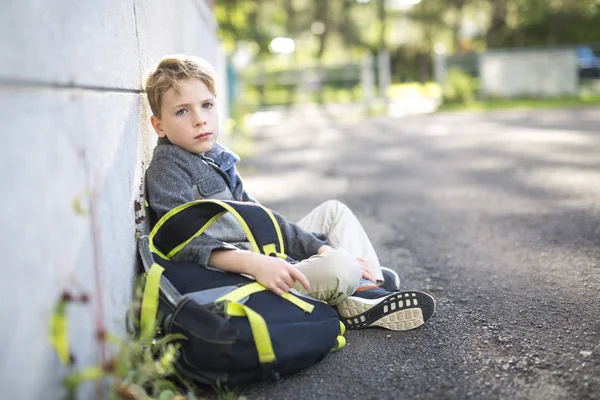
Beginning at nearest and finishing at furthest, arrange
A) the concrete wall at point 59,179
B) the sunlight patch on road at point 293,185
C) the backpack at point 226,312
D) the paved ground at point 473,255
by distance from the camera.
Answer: the concrete wall at point 59,179 < the backpack at point 226,312 < the paved ground at point 473,255 < the sunlight patch on road at point 293,185

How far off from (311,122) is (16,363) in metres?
16.7

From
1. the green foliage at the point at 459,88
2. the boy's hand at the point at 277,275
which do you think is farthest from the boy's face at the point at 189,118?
the green foliage at the point at 459,88

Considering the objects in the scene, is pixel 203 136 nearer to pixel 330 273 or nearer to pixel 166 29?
pixel 330 273

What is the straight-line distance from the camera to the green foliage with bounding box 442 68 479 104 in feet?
69.0

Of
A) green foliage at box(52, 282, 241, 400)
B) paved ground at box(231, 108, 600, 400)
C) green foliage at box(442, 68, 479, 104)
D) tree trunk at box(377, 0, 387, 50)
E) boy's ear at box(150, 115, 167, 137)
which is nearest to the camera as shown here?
green foliage at box(52, 282, 241, 400)

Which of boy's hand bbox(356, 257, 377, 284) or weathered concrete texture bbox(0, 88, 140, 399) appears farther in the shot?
boy's hand bbox(356, 257, 377, 284)

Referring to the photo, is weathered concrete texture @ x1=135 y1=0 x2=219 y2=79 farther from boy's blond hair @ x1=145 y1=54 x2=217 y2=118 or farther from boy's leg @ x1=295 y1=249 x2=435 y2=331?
boy's leg @ x1=295 y1=249 x2=435 y2=331

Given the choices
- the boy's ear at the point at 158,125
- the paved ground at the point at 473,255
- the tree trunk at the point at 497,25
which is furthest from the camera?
the tree trunk at the point at 497,25

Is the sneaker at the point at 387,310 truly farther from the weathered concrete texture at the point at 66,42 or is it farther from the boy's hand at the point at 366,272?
the weathered concrete texture at the point at 66,42

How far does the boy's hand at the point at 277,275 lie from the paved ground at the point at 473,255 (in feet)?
1.08

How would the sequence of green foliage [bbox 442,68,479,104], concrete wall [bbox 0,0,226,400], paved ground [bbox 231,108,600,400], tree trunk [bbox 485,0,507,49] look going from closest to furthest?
concrete wall [bbox 0,0,226,400] < paved ground [bbox 231,108,600,400] < green foliage [bbox 442,68,479,104] < tree trunk [bbox 485,0,507,49]

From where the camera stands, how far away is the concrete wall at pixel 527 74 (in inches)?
838

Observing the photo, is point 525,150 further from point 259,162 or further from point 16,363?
point 16,363

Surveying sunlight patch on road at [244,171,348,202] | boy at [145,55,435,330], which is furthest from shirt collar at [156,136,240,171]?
sunlight patch on road at [244,171,348,202]
